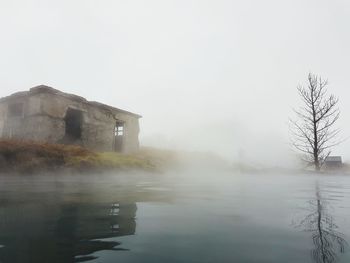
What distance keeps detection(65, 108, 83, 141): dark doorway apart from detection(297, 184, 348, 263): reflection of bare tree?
20069 mm

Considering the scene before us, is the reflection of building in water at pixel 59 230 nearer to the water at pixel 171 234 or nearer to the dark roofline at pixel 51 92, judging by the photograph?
the water at pixel 171 234

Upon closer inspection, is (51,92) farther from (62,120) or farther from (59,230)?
(59,230)

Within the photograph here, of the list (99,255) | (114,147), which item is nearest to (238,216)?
(99,255)

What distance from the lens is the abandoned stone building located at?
19141mm

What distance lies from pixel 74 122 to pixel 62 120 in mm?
1991

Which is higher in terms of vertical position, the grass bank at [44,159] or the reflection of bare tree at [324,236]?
the grass bank at [44,159]

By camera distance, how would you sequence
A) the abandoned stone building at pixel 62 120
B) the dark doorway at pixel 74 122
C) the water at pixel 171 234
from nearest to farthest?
the water at pixel 171 234
the abandoned stone building at pixel 62 120
the dark doorway at pixel 74 122

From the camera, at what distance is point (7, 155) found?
1296cm

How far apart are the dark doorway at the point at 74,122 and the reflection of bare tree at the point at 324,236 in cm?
2007

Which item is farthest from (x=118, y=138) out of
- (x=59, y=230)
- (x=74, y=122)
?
(x=59, y=230)

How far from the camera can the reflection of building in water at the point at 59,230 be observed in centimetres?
207

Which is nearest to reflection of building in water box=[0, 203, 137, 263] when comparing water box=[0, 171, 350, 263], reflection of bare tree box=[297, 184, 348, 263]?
water box=[0, 171, 350, 263]

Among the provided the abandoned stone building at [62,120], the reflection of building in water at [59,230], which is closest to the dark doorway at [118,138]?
the abandoned stone building at [62,120]

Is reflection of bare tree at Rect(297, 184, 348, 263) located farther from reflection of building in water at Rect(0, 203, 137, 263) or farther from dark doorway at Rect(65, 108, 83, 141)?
dark doorway at Rect(65, 108, 83, 141)
